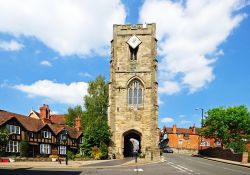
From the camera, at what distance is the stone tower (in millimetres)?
53344

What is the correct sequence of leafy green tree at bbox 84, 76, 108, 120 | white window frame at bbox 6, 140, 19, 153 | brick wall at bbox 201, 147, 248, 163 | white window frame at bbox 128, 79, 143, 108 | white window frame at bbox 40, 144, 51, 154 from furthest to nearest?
leafy green tree at bbox 84, 76, 108, 120 → white window frame at bbox 40, 144, 51, 154 → white window frame at bbox 128, 79, 143, 108 → white window frame at bbox 6, 140, 19, 153 → brick wall at bbox 201, 147, 248, 163

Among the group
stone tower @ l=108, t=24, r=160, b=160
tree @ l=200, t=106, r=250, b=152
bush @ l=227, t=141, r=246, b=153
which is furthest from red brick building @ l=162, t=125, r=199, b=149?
bush @ l=227, t=141, r=246, b=153

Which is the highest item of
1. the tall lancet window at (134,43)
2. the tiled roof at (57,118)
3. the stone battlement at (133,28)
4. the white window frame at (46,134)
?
the stone battlement at (133,28)

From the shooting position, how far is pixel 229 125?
61.8 metres

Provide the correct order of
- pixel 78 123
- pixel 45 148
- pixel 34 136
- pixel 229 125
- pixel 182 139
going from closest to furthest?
pixel 34 136 < pixel 45 148 < pixel 229 125 < pixel 78 123 < pixel 182 139

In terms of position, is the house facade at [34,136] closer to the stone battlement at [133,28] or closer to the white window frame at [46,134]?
the white window frame at [46,134]

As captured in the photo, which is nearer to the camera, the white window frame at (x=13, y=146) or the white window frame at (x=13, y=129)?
the white window frame at (x=13, y=146)

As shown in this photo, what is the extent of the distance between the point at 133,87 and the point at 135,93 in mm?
888

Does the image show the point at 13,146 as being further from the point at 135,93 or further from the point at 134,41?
the point at 134,41

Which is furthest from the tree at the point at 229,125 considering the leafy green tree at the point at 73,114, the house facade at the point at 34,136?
the leafy green tree at the point at 73,114

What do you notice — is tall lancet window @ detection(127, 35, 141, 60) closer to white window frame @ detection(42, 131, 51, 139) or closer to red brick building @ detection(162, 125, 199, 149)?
white window frame @ detection(42, 131, 51, 139)

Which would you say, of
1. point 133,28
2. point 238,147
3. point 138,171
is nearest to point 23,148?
point 133,28

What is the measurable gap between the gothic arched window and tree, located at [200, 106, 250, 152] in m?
14.6

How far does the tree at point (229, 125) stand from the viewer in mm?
60656
